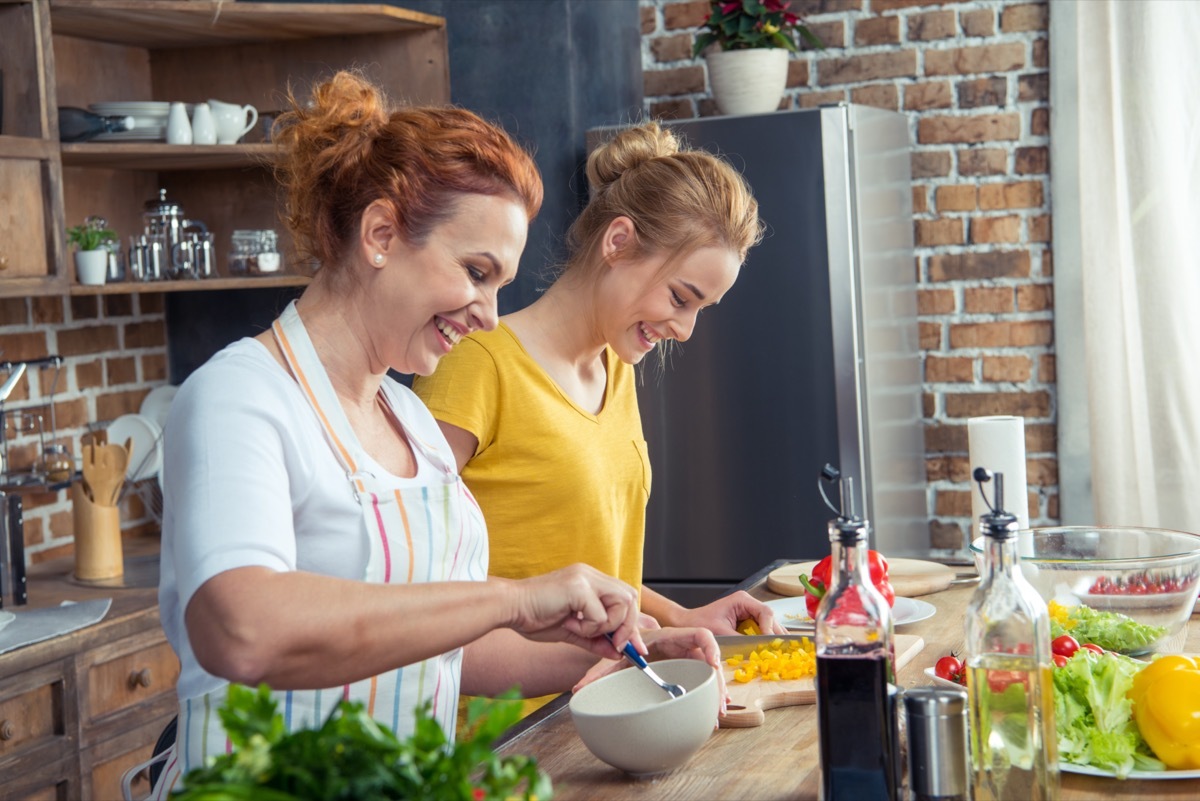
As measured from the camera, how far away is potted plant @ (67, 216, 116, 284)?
9.62 feet

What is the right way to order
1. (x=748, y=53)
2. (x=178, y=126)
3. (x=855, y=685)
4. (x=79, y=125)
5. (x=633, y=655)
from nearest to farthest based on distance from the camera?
(x=855, y=685) < (x=633, y=655) < (x=79, y=125) < (x=178, y=126) < (x=748, y=53)

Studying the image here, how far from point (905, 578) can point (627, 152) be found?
0.78 m

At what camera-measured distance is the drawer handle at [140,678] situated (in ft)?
8.43

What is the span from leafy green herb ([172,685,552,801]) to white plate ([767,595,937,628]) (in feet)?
3.49

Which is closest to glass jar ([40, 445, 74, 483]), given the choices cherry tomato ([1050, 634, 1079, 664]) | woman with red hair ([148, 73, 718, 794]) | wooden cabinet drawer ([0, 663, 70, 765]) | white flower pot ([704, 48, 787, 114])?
wooden cabinet drawer ([0, 663, 70, 765])

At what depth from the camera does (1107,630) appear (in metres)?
1.54

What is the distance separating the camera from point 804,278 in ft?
10.5

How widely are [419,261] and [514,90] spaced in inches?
79.8

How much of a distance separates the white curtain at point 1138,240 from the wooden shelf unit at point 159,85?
5.33 ft

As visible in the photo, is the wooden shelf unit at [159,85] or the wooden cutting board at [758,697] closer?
the wooden cutting board at [758,697]

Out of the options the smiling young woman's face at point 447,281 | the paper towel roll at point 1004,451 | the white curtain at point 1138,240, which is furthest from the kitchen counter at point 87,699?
the white curtain at point 1138,240

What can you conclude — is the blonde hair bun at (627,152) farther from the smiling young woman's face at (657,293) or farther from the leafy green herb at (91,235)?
the leafy green herb at (91,235)

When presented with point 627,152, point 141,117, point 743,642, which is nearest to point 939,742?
point 743,642

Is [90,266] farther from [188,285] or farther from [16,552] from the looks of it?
[16,552]
